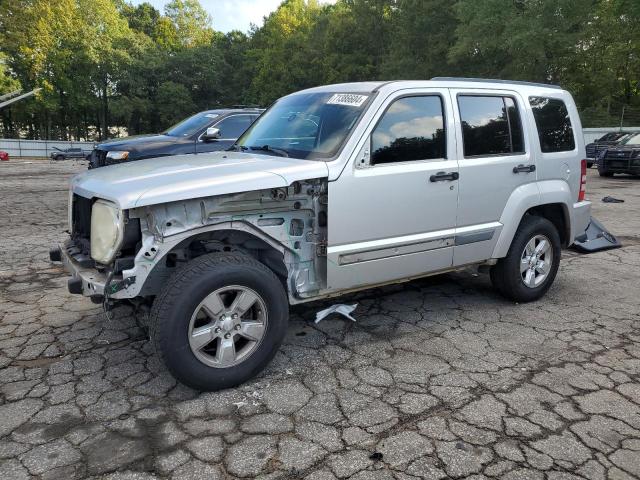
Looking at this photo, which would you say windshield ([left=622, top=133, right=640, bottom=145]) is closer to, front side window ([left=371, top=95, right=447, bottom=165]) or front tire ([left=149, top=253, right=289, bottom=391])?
front side window ([left=371, top=95, right=447, bottom=165])

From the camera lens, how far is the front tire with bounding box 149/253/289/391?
9.67ft

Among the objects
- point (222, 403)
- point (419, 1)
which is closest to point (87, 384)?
point (222, 403)

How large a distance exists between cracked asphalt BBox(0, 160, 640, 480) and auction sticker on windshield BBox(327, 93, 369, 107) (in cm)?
180

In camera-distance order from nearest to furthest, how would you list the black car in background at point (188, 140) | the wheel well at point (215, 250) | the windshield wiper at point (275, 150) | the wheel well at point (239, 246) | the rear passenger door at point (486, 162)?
the wheel well at point (215, 250)
the wheel well at point (239, 246)
the windshield wiper at point (275, 150)
the rear passenger door at point (486, 162)
the black car in background at point (188, 140)

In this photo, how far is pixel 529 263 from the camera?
475cm

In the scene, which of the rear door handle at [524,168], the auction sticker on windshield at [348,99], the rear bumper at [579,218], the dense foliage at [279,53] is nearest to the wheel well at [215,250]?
the auction sticker on windshield at [348,99]

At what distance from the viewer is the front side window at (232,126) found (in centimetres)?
919

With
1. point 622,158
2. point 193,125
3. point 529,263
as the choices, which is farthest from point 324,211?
point 622,158

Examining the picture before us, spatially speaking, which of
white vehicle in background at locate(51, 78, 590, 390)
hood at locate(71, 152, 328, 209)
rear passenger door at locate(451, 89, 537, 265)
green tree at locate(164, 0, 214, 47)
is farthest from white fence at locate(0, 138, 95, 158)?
rear passenger door at locate(451, 89, 537, 265)

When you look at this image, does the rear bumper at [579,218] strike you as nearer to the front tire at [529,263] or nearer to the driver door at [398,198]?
the front tire at [529,263]

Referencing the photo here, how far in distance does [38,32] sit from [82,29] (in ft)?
13.7

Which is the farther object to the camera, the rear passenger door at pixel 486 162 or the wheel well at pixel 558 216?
the wheel well at pixel 558 216

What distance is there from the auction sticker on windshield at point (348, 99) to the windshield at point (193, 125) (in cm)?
560

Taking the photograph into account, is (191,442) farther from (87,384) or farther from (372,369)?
(372,369)
